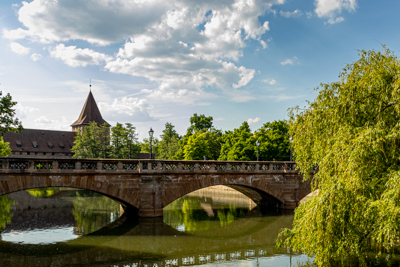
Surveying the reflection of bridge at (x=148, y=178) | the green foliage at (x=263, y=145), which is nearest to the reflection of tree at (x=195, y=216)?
the reflection of bridge at (x=148, y=178)

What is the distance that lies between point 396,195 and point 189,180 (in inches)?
569

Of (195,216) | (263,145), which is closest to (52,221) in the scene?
(195,216)

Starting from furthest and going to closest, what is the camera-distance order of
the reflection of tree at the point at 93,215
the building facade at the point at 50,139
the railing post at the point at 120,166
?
1. the building facade at the point at 50,139
2. the railing post at the point at 120,166
3. the reflection of tree at the point at 93,215

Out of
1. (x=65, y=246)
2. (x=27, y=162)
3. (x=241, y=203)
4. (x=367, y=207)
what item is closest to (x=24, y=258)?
(x=65, y=246)

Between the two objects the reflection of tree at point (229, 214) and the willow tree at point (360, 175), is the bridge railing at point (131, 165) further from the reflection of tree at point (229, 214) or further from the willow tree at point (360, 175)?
the willow tree at point (360, 175)

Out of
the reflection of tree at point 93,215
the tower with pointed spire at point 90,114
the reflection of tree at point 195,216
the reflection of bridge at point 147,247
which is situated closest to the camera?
the reflection of bridge at point 147,247

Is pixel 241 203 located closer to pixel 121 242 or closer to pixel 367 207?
pixel 121 242

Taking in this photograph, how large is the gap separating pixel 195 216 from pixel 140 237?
732 cm

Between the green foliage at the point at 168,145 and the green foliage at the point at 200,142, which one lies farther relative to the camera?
the green foliage at the point at 168,145

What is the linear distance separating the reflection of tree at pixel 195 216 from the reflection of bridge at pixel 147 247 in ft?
4.05

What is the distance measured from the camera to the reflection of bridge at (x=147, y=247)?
42.9ft

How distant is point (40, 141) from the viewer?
72125mm

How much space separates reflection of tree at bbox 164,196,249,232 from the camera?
20312mm

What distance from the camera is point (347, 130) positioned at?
9500 millimetres
